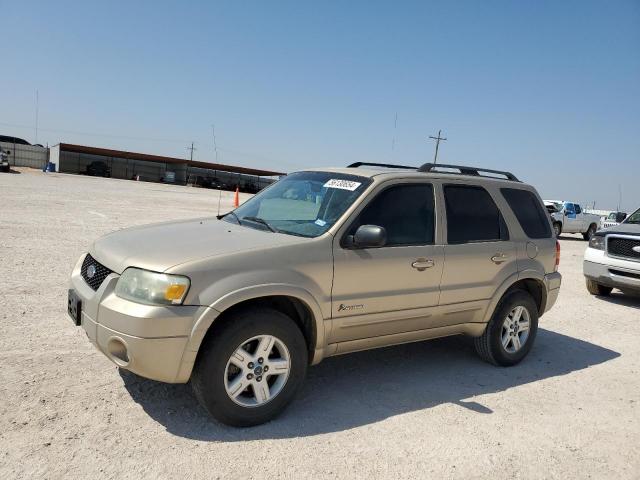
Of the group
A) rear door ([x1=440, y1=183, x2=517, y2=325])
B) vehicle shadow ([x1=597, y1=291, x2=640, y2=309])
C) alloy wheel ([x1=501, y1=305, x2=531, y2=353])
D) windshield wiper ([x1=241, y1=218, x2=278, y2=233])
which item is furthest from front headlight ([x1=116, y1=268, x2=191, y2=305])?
vehicle shadow ([x1=597, y1=291, x2=640, y2=309])

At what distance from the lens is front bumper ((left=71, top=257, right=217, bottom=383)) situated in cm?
315

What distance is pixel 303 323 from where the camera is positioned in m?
3.86

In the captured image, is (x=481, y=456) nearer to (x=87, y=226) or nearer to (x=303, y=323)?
(x=303, y=323)

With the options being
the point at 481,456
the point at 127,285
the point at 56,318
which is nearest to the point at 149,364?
the point at 127,285

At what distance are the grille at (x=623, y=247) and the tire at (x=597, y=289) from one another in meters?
0.77

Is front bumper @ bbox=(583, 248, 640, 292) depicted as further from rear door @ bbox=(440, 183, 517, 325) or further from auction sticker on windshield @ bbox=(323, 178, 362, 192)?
auction sticker on windshield @ bbox=(323, 178, 362, 192)

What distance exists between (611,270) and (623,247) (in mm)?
426

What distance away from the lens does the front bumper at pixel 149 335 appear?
3146 millimetres

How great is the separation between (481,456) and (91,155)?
60292 mm

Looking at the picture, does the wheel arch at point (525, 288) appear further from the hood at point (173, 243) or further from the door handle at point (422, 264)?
the hood at point (173, 243)

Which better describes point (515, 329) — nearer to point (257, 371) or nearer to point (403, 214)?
point (403, 214)

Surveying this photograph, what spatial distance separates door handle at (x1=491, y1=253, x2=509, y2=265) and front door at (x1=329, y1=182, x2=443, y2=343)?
2.46ft

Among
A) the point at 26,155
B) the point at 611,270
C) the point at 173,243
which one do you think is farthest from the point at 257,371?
Result: the point at 26,155

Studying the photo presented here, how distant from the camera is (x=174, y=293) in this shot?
10.5 ft
